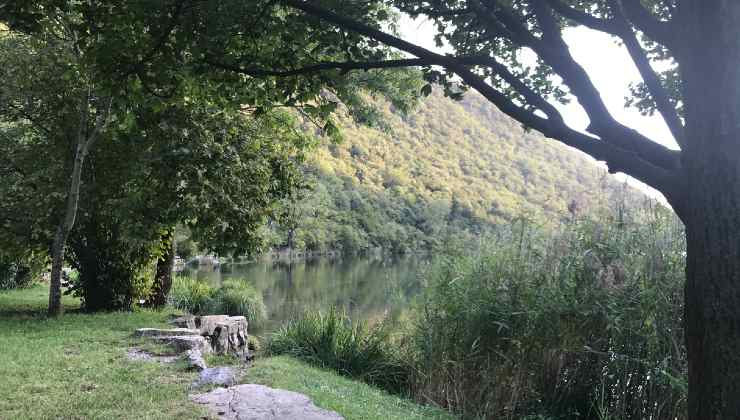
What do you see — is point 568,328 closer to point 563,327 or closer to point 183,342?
point 563,327

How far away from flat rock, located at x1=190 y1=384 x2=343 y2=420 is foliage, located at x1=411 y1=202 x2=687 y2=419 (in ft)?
7.12

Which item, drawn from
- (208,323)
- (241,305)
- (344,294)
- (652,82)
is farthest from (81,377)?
(344,294)

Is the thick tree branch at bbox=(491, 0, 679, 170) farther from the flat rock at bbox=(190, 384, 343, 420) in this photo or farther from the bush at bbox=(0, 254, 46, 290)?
the bush at bbox=(0, 254, 46, 290)

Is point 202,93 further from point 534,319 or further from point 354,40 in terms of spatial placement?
point 534,319

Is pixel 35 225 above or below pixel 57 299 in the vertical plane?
above

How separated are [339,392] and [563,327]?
8.61ft

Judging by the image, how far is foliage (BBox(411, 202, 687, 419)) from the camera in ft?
19.3

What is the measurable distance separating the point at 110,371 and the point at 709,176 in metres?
5.70

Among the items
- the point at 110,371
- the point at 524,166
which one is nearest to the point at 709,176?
the point at 110,371

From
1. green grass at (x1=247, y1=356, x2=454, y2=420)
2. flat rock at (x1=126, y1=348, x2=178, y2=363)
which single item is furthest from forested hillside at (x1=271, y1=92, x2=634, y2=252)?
green grass at (x1=247, y1=356, x2=454, y2=420)

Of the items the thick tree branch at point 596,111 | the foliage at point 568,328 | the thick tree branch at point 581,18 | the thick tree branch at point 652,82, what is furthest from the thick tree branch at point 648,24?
the foliage at point 568,328

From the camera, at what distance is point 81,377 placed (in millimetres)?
5629

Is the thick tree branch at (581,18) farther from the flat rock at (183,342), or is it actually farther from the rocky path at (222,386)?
the flat rock at (183,342)

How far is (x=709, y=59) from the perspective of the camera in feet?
8.63
